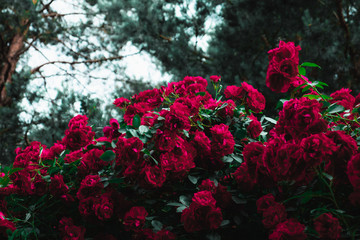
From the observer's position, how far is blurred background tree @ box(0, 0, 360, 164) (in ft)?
14.7

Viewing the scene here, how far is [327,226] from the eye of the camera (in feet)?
3.39

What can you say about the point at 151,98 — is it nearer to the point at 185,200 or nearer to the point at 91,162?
the point at 91,162

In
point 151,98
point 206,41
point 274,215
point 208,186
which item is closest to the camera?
point 274,215

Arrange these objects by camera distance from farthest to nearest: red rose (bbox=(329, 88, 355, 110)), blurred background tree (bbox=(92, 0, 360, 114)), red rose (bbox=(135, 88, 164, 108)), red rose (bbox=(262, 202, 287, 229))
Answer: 1. blurred background tree (bbox=(92, 0, 360, 114))
2. red rose (bbox=(135, 88, 164, 108))
3. red rose (bbox=(329, 88, 355, 110))
4. red rose (bbox=(262, 202, 287, 229))

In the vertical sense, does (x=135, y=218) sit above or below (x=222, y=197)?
below

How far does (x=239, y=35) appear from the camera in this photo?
517 cm

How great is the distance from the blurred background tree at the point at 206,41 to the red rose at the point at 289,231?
3.02 metres

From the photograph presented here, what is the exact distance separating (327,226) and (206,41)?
5595 millimetres

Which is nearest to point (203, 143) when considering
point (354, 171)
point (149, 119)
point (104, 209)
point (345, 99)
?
point (149, 119)

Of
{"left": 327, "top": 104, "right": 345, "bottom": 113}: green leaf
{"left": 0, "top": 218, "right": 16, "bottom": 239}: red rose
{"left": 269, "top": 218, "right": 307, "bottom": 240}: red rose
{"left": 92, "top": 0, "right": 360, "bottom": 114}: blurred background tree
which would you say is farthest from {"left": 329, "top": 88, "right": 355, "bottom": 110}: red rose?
{"left": 92, "top": 0, "right": 360, "bottom": 114}: blurred background tree

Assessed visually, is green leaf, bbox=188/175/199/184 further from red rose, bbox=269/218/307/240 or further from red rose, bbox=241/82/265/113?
red rose, bbox=241/82/265/113

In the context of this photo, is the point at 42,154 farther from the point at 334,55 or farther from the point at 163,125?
the point at 334,55

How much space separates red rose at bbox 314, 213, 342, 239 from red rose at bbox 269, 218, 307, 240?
6 centimetres

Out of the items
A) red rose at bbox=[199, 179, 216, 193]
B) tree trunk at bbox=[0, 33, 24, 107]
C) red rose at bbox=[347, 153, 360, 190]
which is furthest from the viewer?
tree trunk at bbox=[0, 33, 24, 107]
